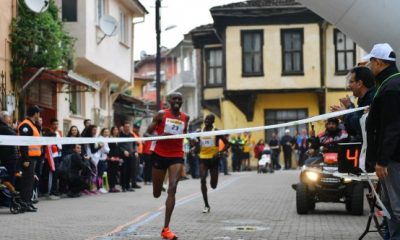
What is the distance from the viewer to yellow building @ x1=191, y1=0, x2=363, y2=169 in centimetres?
4181

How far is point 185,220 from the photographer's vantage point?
12.6 m

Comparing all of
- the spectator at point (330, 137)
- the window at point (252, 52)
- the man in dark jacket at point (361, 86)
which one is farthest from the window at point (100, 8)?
the man in dark jacket at point (361, 86)

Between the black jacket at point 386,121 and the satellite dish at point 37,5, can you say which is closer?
the black jacket at point 386,121

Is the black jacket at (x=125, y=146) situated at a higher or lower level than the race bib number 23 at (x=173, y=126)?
lower

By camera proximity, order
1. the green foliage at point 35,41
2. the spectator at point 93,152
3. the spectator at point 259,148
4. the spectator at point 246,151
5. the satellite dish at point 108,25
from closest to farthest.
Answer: the spectator at point 93,152 → the green foliage at point 35,41 → the satellite dish at point 108,25 → the spectator at point 259,148 → the spectator at point 246,151

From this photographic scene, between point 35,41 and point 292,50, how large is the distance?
23.9m

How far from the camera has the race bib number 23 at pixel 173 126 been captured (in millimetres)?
10703

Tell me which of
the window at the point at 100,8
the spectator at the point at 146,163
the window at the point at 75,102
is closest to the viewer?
the spectator at the point at 146,163

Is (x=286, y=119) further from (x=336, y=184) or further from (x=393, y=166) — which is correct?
(x=393, y=166)

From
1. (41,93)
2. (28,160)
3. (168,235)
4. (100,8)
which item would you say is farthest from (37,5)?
(168,235)

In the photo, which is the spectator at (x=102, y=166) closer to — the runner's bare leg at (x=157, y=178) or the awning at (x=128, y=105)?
the runner's bare leg at (x=157, y=178)

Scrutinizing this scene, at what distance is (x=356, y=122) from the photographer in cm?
881

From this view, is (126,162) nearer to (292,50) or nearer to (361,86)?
(361,86)

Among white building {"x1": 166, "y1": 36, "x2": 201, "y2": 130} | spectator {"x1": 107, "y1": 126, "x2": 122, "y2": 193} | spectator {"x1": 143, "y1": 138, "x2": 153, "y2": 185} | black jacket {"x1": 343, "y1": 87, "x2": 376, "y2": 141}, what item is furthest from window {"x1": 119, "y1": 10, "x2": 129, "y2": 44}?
white building {"x1": 166, "y1": 36, "x2": 201, "y2": 130}
